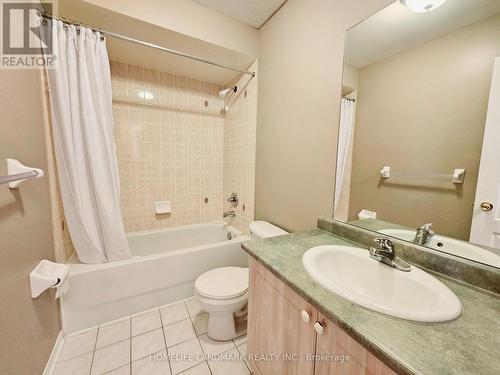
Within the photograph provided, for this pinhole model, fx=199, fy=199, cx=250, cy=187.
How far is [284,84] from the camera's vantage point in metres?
1.60

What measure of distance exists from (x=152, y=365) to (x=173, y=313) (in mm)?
434

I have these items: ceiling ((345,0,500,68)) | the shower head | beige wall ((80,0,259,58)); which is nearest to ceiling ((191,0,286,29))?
beige wall ((80,0,259,58))

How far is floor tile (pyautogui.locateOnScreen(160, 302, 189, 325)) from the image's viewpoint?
1.58 metres

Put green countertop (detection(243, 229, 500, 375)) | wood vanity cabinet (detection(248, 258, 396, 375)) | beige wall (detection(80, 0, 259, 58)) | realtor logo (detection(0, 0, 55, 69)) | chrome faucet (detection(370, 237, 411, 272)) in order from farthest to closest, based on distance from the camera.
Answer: beige wall (detection(80, 0, 259, 58)), realtor logo (detection(0, 0, 55, 69)), chrome faucet (detection(370, 237, 411, 272)), wood vanity cabinet (detection(248, 258, 396, 375)), green countertop (detection(243, 229, 500, 375))

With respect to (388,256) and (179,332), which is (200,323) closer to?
(179,332)

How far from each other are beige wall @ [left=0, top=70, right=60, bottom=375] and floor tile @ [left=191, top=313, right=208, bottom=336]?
842mm

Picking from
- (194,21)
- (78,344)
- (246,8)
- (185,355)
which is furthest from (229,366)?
(246,8)

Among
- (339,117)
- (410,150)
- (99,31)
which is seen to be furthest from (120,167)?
(410,150)

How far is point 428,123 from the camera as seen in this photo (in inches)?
34.3

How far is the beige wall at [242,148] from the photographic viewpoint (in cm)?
204

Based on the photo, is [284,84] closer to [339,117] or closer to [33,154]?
[339,117]

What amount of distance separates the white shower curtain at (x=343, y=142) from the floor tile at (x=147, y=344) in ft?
4.90

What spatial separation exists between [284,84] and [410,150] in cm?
104

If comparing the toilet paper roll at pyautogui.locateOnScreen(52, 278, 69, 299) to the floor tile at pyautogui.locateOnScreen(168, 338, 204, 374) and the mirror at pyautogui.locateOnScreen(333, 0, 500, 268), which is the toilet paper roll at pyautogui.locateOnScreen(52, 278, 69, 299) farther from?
the mirror at pyautogui.locateOnScreen(333, 0, 500, 268)
